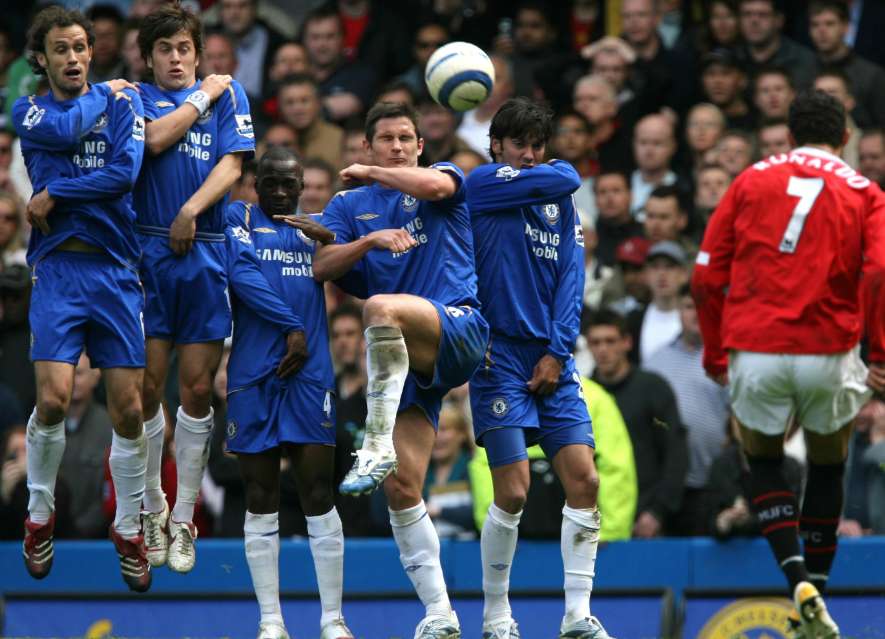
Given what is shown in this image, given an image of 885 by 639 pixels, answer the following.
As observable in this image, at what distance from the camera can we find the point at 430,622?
991 cm

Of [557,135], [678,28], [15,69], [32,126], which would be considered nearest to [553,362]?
[32,126]

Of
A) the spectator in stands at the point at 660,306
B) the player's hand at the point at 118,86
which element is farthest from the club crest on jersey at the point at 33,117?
the spectator in stands at the point at 660,306

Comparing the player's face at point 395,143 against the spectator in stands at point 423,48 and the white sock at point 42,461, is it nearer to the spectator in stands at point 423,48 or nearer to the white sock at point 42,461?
the white sock at point 42,461

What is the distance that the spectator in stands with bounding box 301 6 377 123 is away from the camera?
1805 cm

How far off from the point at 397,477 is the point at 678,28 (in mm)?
9050

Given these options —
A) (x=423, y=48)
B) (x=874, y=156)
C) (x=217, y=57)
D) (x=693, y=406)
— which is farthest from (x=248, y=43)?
(x=693, y=406)

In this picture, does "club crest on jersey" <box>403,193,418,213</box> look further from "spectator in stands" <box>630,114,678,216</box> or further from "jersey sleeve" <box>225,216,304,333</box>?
"spectator in stands" <box>630,114,678,216</box>

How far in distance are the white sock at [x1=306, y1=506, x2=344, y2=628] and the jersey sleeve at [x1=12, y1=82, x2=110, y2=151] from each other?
2676 mm

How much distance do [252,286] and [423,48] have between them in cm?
756

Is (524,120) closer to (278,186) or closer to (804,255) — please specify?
(278,186)

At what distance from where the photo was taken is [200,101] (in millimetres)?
10695

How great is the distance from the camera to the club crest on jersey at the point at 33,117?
10.2 metres

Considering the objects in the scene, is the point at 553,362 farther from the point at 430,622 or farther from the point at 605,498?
the point at 605,498

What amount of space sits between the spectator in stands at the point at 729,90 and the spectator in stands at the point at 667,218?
1.43 m
